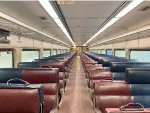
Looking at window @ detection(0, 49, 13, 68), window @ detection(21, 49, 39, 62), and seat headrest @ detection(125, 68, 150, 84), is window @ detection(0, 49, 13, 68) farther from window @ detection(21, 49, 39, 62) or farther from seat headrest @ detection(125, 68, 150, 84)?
seat headrest @ detection(125, 68, 150, 84)

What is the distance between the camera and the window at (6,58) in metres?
5.77

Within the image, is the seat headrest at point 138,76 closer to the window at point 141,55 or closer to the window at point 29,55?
the window at point 141,55

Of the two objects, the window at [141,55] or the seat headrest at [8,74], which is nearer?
the seat headrest at [8,74]

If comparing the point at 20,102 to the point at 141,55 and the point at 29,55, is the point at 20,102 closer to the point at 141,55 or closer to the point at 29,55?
the point at 29,55

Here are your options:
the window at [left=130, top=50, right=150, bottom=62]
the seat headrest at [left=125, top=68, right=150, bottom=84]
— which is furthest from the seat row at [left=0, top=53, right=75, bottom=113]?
the window at [left=130, top=50, right=150, bottom=62]

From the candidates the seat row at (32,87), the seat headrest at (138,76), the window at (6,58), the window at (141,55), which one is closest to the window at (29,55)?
the window at (6,58)

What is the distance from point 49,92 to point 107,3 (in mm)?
1863

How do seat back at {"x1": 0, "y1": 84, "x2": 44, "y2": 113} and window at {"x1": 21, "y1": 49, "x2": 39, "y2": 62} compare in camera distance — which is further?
window at {"x1": 21, "y1": 49, "x2": 39, "y2": 62}

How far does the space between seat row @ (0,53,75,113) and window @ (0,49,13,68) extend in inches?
22.2

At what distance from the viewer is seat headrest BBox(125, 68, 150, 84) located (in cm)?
370

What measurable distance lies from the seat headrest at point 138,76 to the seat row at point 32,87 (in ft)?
3.69

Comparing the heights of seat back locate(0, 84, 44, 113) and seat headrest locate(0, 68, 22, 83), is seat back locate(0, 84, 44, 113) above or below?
below

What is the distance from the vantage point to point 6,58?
20.0ft

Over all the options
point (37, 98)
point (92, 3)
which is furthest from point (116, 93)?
point (92, 3)
